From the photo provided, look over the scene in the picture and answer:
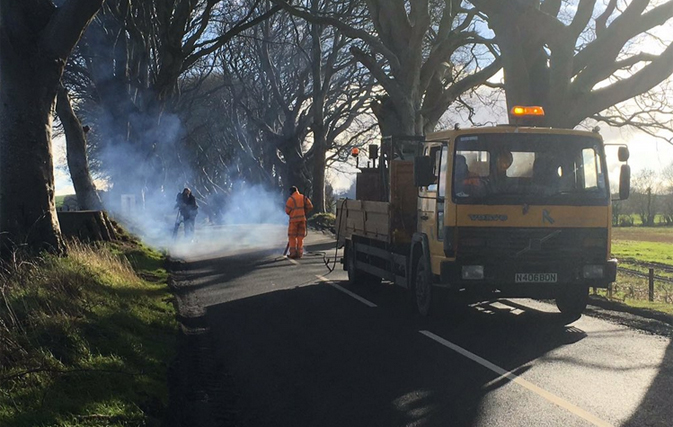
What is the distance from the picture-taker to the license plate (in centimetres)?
1045

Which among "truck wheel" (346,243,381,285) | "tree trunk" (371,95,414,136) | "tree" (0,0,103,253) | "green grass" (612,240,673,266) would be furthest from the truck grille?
"green grass" (612,240,673,266)

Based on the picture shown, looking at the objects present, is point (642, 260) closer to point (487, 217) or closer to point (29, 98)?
point (487, 217)

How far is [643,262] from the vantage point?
27359 mm

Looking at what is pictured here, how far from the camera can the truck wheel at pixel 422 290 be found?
1116cm

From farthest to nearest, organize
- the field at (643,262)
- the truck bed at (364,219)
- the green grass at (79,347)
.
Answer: the field at (643,262) → the truck bed at (364,219) → the green grass at (79,347)

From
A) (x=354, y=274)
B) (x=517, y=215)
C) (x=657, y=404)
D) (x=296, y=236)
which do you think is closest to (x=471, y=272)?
(x=517, y=215)

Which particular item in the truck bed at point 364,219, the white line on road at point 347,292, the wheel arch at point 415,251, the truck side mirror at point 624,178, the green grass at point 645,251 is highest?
the truck side mirror at point 624,178

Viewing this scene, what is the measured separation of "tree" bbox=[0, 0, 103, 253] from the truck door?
557cm

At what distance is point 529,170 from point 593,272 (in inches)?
58.8

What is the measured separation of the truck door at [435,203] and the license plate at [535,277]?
39.5 inches

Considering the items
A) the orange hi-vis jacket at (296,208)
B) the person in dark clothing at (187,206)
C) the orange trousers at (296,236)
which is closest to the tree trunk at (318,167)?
the person in dark clothing at (187,206)

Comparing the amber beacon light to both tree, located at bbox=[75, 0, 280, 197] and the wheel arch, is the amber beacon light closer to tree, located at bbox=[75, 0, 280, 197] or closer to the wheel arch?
the wheel arch

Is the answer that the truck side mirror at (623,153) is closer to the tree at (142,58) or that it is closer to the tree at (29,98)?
the tree at (29,98)

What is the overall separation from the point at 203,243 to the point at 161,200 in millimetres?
24139
